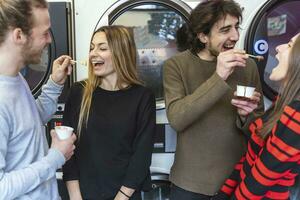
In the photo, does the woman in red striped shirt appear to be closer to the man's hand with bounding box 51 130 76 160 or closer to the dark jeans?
the dark jeans

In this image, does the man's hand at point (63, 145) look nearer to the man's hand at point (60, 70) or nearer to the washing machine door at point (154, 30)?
the man's hand at point (60, 70)

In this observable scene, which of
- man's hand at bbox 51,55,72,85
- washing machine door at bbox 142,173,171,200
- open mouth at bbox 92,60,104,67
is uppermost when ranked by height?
open mouth at bbox 92,60,104,67

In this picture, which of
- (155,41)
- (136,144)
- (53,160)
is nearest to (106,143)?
(136,144)

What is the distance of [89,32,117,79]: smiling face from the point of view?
1584 millimetres

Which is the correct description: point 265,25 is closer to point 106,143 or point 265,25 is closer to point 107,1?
A: point 107,1

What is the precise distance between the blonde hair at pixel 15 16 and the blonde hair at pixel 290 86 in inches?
32.6

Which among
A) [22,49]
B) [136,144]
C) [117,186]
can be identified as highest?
[22,49]

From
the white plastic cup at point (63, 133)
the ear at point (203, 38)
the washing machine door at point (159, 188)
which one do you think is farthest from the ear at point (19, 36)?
the washing machine door at point (159, 188)

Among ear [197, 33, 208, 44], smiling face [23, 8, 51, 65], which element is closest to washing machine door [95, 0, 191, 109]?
ear [197, 33, 208, 44]

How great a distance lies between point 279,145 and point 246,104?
1.34 feet

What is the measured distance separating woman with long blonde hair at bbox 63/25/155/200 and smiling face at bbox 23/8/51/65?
1.34ft

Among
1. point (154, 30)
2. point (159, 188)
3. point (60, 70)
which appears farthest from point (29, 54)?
point (159, 188)

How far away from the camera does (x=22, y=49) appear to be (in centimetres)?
112

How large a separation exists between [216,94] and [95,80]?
0.56 meters
